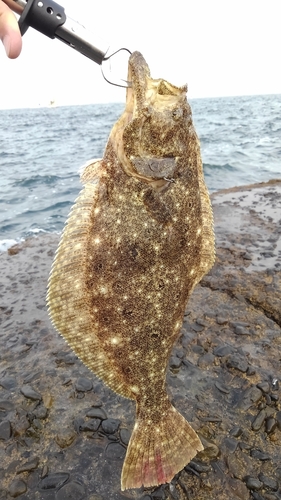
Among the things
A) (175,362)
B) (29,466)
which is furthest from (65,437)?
(175,362)

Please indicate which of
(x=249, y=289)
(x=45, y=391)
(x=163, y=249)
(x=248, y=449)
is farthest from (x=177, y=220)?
(x=249, y=289)

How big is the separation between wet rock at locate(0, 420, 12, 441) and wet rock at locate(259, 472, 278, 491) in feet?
6.40

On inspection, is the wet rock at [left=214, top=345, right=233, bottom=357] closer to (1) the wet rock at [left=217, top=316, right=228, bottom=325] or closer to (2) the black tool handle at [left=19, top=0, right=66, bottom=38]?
(1) the wet rock at [left=217, top=316, right=228, bottom=325]

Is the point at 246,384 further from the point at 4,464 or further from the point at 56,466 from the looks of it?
the point at 4,464

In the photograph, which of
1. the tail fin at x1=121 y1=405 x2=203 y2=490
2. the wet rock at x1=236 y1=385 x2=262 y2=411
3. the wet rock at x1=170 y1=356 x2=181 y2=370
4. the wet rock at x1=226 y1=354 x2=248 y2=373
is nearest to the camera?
the tail fin at x1=121 y1=405 x2=203 y2=490

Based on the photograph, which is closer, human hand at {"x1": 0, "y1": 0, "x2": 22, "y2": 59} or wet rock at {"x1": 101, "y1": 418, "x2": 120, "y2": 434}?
human hand at {"x1": 0, "y1": 0, "x2": 22, "y2": 59}

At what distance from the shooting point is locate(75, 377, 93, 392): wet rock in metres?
3.41

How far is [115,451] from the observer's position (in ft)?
9.48

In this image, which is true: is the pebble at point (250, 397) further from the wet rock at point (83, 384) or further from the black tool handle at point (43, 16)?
the black tool handle at point (43, 16)

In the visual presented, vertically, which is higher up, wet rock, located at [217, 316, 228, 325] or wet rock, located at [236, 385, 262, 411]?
wet rock, located at [217, 316, 228, 325]

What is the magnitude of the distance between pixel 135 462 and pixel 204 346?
1.67 meters

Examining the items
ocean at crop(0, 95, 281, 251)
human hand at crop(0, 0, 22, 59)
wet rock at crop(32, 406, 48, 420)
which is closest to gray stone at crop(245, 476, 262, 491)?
wet rock at crop(32, 406, 48, 420)

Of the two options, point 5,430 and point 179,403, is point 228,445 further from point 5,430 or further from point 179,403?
point 5,430

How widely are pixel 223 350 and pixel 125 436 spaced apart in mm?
1367
